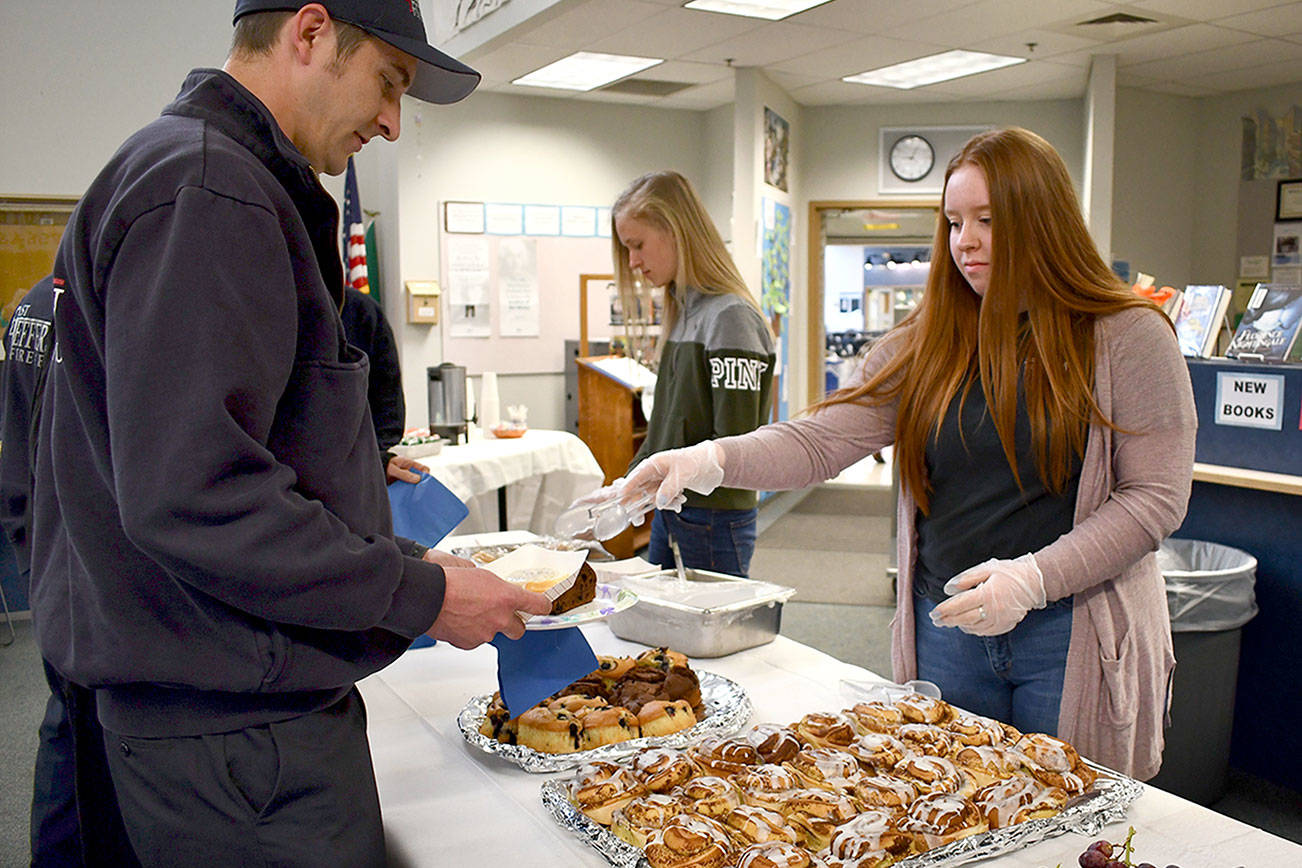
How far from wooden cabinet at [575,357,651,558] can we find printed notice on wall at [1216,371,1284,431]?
3.15 meters

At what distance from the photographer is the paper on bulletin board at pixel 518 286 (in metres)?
6.94

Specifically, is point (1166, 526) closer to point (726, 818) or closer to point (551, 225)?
point (726, 818)

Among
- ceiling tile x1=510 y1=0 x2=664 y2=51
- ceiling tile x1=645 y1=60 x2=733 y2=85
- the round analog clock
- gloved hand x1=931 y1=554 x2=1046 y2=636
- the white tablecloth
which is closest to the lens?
gloved hand x1=931 y1=554 x2=1046 y2=636

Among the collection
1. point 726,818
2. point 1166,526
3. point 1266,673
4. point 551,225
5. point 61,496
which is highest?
point 551,225

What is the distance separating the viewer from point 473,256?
22.4ft

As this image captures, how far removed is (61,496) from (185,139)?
0.35 m

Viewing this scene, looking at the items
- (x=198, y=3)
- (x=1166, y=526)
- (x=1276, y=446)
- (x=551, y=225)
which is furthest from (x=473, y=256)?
(x=1166, y=526)

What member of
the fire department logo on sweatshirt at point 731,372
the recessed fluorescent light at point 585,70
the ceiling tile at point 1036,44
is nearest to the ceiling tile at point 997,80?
the ceiling tile at point 1036,44

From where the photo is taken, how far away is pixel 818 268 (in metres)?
8.15

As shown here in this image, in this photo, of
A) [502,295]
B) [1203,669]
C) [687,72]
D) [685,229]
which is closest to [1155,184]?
[687,72]

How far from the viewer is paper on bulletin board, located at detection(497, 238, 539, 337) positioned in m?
6.94

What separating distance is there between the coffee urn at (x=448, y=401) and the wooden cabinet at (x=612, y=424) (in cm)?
108

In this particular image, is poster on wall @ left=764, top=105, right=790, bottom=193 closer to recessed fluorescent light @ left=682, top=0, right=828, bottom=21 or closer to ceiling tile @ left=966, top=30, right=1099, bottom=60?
ceiling tile @ left=966, top=30, right=1099, bottom=60

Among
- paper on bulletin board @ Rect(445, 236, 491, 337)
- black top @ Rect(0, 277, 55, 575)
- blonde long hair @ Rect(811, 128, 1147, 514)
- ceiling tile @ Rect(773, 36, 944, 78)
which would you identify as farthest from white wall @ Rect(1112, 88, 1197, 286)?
black top @ Rect(0, 277, 55, 575)
